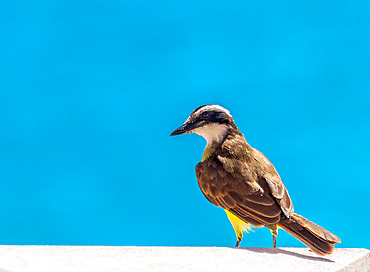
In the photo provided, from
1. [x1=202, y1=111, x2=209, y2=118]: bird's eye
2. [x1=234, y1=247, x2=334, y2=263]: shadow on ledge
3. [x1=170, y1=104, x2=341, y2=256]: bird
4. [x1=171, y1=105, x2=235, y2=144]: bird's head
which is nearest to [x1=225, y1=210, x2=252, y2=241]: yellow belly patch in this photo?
[x1=170, y1=104, x2=341, y2=256]: bird

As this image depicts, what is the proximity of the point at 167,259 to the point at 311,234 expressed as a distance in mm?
1502

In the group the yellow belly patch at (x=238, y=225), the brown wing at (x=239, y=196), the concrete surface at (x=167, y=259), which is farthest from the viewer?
the yellow belly patch at (x=238, y=225)

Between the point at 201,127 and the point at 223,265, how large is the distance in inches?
84.2

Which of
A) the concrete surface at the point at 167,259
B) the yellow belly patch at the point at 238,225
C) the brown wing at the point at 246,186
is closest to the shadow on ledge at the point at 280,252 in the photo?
the concrete surface at the point at 167,259

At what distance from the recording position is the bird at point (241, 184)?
472 centimetres

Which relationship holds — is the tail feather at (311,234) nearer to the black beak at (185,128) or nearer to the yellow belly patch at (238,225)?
the yellow belly patch at (238,225)

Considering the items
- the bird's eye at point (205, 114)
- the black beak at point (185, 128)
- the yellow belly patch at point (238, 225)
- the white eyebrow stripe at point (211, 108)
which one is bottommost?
the yellow belly patch at point (238, 225)

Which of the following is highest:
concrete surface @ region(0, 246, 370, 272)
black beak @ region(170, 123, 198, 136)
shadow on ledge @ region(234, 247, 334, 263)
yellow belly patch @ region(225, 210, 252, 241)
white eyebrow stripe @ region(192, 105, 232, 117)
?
white eyebrow stripe @ region(192, 105, 232, 117)

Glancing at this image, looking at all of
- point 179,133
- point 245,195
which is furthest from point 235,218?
point 179,133

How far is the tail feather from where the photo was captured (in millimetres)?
4500

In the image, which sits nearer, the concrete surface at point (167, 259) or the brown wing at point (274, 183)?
the concrete surface at point (167, 259)

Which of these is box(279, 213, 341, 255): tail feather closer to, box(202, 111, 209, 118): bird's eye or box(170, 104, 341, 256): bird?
box(170, 104, 341, 256): bird

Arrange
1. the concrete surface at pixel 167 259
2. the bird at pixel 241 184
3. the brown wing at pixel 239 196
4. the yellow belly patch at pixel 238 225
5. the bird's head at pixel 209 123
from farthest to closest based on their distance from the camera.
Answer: the bird's head at pixel 209 123 < the yellow belly patch at pixel 238 225 < the brown wing at pixel 239 196 < the bird at pixel 241 184 < the concrete surface at pixel 167 259

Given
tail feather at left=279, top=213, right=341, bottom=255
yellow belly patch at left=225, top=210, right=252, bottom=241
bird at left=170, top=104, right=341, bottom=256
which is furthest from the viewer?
yellow belly patch at left=225, top=210, right=252, bottom=241
